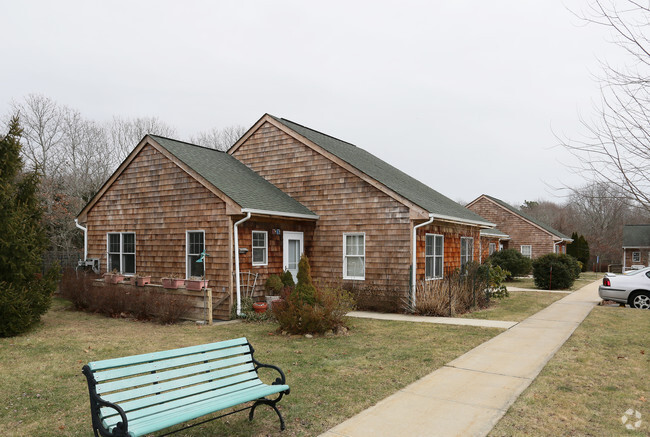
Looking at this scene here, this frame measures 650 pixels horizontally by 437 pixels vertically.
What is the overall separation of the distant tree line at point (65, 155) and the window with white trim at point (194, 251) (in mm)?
17350

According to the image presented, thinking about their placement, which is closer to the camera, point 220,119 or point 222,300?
point 222,300

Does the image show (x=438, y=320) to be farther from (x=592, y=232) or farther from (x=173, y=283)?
(x=592, y=232)

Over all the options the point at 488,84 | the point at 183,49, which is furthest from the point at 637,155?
the point at 183,49

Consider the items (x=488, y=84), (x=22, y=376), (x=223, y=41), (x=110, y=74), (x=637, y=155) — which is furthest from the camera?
(x=110, y=74)

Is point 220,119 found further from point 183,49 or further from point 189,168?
point 189,168

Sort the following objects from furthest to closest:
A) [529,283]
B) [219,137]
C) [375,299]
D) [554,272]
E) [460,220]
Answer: [219,137] < [529,283] < [554,272] < [460,220] < [375,299]

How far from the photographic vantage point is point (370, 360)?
8.12 m

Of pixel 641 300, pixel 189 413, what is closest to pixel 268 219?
pixel 189 413

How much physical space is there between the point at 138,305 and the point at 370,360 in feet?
25.4

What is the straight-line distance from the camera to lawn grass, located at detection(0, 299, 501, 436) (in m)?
5.30

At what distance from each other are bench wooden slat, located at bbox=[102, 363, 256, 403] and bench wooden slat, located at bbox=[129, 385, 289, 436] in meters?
0.26

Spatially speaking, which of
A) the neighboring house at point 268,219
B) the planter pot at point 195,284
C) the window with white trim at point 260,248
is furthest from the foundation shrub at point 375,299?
the planter pot at point 195,284

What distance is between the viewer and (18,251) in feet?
34.2

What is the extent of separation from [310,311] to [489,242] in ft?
81.7
